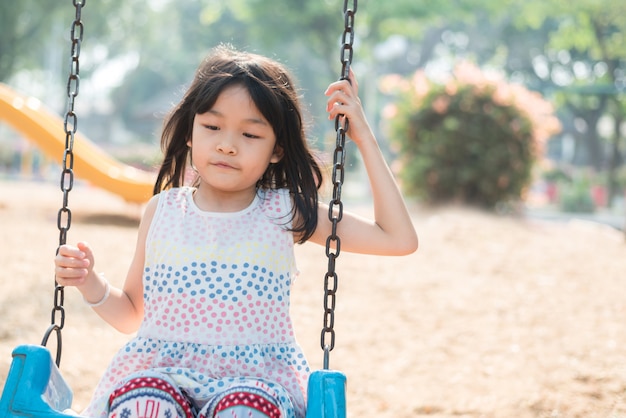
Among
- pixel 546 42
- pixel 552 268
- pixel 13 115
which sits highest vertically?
pixel 546 42

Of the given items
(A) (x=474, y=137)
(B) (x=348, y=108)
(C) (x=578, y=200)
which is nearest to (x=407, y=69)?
(C) (x=578, y=200)

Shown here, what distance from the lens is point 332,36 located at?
23344 mm

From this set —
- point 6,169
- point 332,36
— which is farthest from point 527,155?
point 6,169

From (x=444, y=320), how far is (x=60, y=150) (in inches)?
234

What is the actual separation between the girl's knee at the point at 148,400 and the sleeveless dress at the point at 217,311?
0.15 feet

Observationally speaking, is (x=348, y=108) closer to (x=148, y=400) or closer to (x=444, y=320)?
(x=148, y=400)

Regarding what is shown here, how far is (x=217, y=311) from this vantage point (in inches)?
71.9

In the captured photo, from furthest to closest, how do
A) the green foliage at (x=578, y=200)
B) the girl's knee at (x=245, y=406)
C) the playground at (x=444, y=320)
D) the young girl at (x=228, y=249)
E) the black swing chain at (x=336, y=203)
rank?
the green foliage at (x=578, y=200) → the playground at (x=444, y=320) → the black swing chain at (x=336, y=203) → the young girl at (x=228, y=249) → the girl's knee at (x=245, y=406)

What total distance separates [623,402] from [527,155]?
27.1 ft

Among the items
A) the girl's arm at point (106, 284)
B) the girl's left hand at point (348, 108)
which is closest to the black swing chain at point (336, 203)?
the girl's left hand at point (348, 108)

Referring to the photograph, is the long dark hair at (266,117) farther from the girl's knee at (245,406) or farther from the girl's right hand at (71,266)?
the girl's knee at (245,406)

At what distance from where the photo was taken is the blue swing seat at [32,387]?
1.65m

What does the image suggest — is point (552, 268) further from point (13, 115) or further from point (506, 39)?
point (506, 39)

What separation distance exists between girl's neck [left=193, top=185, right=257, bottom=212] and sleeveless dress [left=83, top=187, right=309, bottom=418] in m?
0.03
